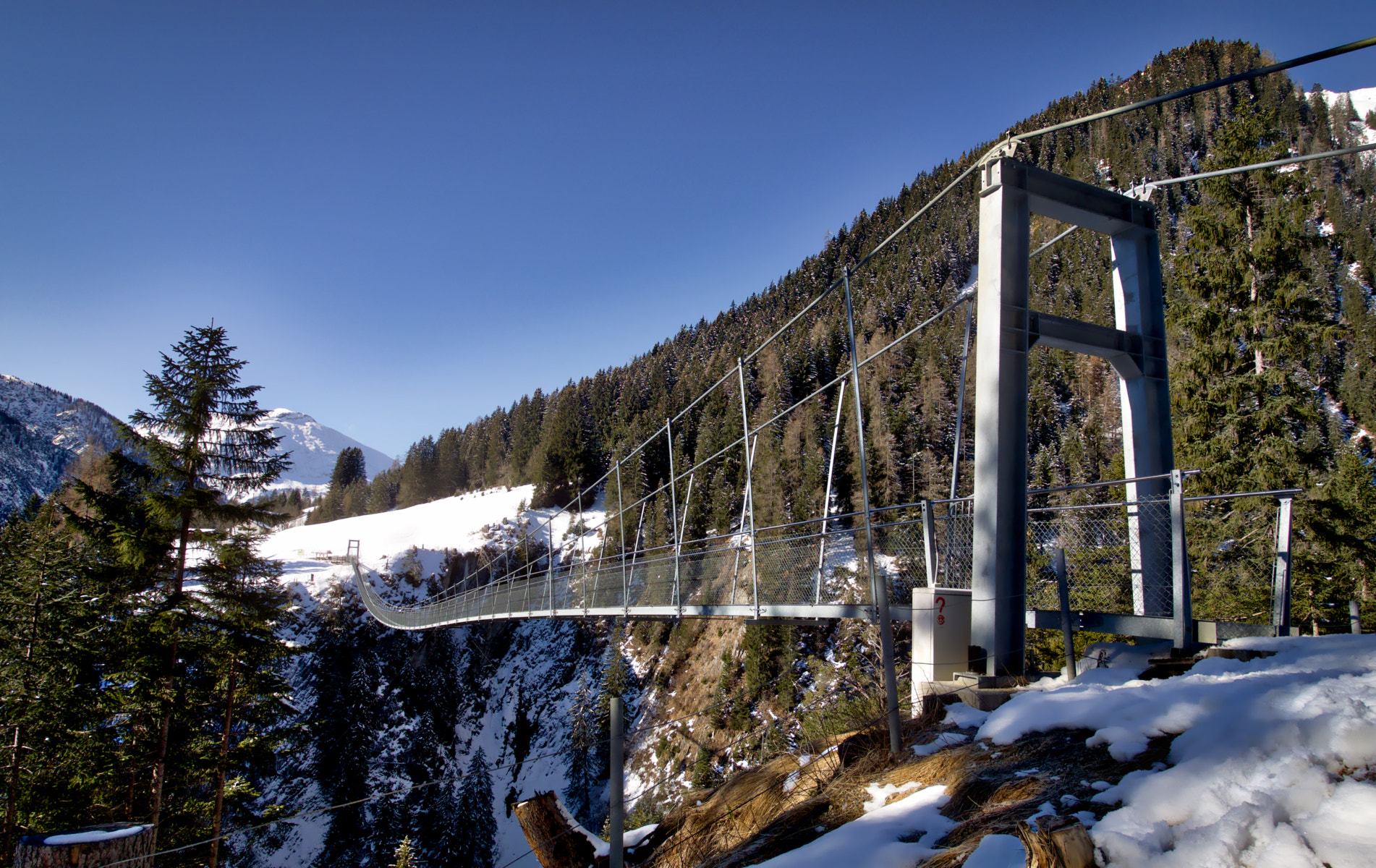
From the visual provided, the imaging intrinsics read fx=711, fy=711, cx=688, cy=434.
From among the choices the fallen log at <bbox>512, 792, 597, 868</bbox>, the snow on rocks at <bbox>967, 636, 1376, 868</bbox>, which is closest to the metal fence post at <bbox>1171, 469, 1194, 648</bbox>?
the snow on rocks at <bbox>967, 636, 1376, 868</bbox>

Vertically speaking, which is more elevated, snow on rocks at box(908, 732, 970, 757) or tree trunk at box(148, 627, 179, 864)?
snow on rocks at box(908, 732, 970, 757)

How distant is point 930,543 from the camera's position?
16.5 feet

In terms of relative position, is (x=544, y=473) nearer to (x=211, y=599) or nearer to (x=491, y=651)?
(x=491, y=651)

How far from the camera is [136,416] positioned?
10.3m

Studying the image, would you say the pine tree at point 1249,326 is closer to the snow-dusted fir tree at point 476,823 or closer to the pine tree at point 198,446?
the pine tree at point 198,446

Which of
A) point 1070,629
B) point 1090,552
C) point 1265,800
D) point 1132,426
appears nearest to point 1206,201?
point 1132,426

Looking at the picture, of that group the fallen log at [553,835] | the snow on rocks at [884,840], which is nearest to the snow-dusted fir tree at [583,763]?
the fallen log at [553,835]

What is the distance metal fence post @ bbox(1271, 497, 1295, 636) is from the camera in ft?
13.8

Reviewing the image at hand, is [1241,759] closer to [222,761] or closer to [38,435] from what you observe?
[222,761]

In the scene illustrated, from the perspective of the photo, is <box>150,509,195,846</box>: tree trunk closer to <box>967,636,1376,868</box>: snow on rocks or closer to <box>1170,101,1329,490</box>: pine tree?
<box>967,636,1376,868</box>: snow on rocks

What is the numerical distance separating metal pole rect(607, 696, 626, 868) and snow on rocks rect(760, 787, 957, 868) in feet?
1.91

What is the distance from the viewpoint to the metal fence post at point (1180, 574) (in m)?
4.05

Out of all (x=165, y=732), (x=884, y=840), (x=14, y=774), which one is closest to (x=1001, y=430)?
(x=884, y=840)

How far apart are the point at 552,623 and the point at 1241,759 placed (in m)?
30.0
